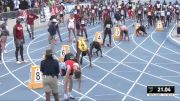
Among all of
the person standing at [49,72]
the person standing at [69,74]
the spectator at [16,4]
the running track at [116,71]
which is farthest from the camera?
the spectator at [16,4]

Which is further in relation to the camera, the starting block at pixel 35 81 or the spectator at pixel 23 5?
the spectator at pixel 23 5

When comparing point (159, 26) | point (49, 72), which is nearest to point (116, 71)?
point (49, 72)

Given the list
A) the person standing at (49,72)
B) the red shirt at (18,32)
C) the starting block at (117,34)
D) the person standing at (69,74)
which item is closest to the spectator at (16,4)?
the starting block at (117,34)

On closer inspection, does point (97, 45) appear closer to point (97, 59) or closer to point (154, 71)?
point (97, 59)

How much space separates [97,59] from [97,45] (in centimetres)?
93

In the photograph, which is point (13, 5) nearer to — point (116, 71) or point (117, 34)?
point (117, 34)

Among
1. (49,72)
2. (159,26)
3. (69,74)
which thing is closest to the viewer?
(49,72)

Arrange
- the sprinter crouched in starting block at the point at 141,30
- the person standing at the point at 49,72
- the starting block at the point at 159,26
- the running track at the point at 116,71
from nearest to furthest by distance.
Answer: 1. the person standing at the point at 49,72
2. the running track at the point at 116,71
3. the sprinter crouched in starting block at the point at 141,30
4. the starting block at the point at 159,26

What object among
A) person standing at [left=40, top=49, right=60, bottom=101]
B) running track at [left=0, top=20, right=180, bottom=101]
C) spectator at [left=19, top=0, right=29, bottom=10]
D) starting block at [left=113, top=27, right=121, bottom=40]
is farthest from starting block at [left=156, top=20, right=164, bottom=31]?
person standing at [left=40, top=49, right=60, bottom=101]

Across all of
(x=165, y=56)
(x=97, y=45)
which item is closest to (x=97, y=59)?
(x=97, y=45)

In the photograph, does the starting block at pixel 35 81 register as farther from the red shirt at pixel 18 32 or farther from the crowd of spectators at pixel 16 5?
the crowd of spectators at pixel 16 5

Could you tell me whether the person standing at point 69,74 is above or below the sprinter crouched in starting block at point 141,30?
above

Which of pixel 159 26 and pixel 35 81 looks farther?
pixel 159 26

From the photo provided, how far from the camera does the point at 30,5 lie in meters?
34.8
